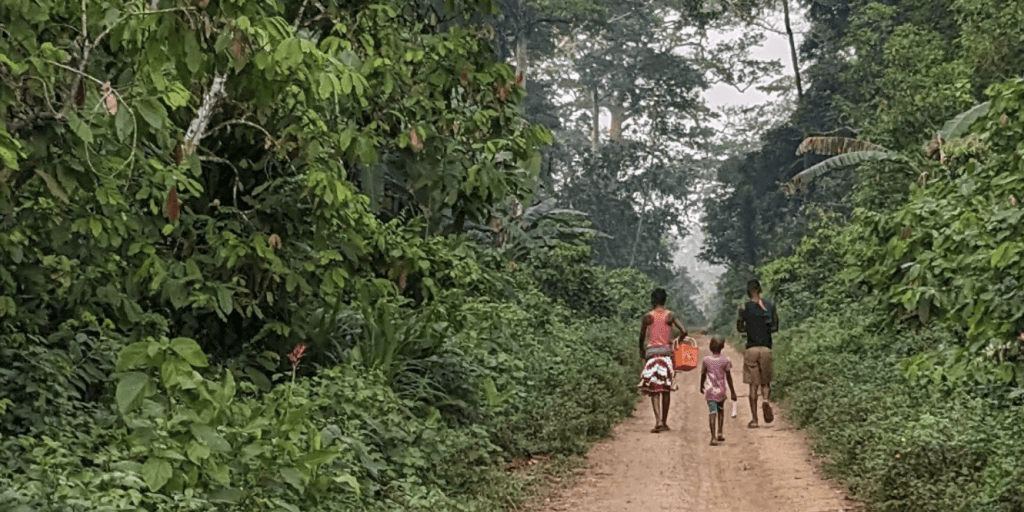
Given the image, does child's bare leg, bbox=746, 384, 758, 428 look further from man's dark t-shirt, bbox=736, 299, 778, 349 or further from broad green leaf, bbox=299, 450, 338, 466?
broad green leaf, bbox=299, 450, 338, 466

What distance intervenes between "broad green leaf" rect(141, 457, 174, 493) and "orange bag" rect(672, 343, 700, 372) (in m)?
7.42

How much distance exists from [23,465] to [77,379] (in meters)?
1.27

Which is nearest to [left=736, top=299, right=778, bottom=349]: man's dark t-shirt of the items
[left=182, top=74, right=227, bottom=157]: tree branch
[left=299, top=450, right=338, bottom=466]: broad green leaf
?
[left=182, top=74, right=227, bottom=157]: tree branch

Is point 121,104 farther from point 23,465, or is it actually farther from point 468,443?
point 468,443

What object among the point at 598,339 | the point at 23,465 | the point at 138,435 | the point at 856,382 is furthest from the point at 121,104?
the point at 598,339

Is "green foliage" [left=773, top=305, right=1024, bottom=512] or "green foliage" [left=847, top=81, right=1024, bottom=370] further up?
"green foliage" [left=847, top=81, right=1024, bottom=370]

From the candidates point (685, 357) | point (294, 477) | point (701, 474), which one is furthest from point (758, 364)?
point (294, 477)

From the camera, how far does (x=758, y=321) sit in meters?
11.6

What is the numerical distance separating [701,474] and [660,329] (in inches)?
93.4

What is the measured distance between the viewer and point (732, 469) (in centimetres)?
946

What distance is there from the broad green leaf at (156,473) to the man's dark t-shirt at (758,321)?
781cm

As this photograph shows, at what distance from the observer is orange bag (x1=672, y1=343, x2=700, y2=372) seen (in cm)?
1150

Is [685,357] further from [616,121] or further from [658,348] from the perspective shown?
[616,121]

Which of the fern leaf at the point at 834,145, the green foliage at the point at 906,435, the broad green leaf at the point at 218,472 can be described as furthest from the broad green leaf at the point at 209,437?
the fern leaf at the point at 834,145
